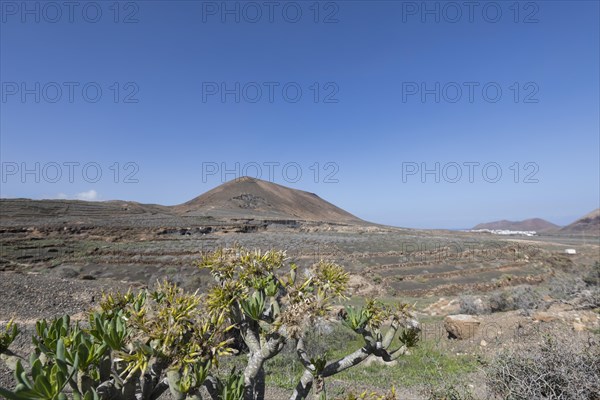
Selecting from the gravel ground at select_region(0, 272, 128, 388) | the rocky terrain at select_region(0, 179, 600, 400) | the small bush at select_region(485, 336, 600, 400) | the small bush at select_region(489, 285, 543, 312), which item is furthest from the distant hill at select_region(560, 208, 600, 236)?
the gravel ground at select_region(0, 272, 128, 388)

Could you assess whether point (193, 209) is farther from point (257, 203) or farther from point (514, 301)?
point (514, 301)

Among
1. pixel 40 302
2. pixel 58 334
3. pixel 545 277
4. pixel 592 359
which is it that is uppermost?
pixel 58 334

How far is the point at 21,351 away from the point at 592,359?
1140 centimetres

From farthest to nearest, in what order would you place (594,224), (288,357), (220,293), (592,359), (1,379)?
(594,224), (288,357), (1,379), (592,359), (220,293)

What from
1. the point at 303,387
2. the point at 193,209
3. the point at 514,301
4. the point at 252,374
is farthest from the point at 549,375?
the point at 193,209

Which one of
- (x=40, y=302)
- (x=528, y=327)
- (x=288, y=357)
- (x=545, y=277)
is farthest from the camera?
(x=545, y=277)

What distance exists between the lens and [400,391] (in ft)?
22.4

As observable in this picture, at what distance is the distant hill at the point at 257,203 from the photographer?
69.3 metres

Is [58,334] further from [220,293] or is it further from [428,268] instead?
[428,268]

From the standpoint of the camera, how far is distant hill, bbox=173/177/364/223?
69338 millimetres

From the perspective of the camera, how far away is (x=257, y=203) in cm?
7825

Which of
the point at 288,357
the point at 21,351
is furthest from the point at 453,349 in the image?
the point at 21,351

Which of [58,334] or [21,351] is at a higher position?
[58,334]

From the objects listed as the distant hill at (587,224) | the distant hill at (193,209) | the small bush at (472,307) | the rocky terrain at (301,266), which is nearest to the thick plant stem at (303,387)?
the rocky terrain at (301,266)
